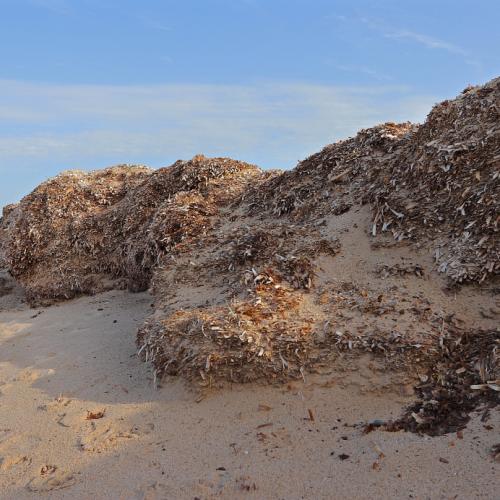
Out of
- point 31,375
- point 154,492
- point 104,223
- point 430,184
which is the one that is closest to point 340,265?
point 430,184

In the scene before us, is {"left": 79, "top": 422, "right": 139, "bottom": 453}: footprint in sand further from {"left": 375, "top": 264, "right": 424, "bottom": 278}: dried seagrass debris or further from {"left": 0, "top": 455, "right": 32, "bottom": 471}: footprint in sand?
{"left": 375, "top": 264, "right": 424, "bottom": 278}: dried seagrass debris

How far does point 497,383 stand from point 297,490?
6.21 ft

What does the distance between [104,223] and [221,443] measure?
720 cm

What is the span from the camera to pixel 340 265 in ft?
19.8

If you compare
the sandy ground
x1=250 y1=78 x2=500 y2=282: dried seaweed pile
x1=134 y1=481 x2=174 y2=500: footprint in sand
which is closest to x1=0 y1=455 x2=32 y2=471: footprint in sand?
the sandy ground

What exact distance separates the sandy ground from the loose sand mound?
0.87 feet

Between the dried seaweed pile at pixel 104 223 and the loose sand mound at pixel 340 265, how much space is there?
0.05 meters

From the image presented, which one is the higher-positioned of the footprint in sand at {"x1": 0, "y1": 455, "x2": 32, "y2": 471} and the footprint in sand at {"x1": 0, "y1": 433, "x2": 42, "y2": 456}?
the footprint in sand at {"x1": 0, "y1": 433, "x2": 42, "y2": 456}

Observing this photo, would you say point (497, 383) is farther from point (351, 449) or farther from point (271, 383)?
point (271, 383)

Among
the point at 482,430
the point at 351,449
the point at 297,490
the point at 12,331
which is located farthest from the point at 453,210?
the point at 12,331

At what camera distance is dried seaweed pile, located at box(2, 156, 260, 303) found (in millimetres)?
8859

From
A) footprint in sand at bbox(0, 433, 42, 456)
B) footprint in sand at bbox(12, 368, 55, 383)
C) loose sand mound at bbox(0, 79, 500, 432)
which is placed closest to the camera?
footprint in sand at bbox(0, 433, 42, 456)

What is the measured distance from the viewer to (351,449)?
3.92m

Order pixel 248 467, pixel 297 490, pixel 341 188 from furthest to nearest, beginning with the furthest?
pixel 341 188 → pixel 248 467 → pixel 297 490
